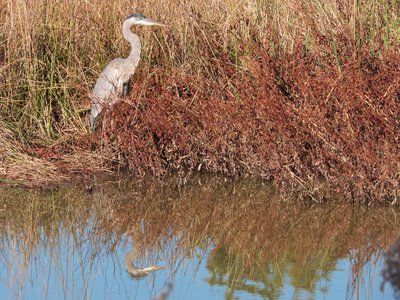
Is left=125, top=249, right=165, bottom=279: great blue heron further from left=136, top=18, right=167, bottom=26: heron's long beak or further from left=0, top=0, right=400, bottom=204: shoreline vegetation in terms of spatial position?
left=136, top=18, right=167, bottom=26: heron's long beak

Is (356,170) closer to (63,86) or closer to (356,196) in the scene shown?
(356,196)

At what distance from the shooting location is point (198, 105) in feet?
25.7

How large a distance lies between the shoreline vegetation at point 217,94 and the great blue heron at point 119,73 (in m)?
0.17

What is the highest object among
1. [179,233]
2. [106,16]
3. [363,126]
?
[106,16]

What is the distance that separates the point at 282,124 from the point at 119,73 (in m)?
1.84

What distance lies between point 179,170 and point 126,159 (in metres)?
0.43

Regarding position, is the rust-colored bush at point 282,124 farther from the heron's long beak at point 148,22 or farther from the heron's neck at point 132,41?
the heron's long beak at point 148,22

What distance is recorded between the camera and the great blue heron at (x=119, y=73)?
8.30 meters

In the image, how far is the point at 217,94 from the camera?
7996 mm

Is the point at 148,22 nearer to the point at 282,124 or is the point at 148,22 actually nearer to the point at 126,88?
the point at 126,88

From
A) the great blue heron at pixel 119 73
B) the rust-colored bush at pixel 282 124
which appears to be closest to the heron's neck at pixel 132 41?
the great blue heron at pixel 119 73

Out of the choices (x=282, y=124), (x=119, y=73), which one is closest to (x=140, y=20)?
(x=119, y=73)

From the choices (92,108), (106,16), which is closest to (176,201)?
(92,108)

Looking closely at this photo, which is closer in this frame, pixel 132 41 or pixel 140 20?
pixel 140 20
